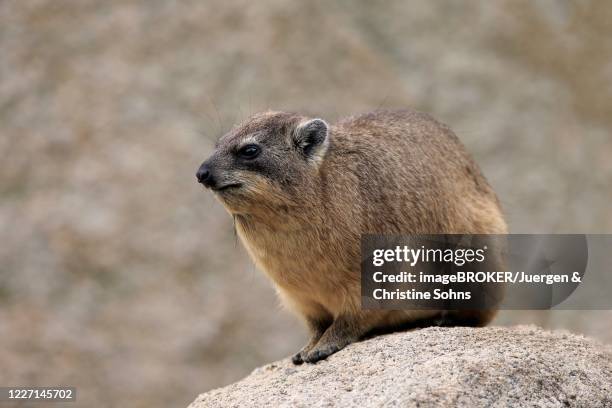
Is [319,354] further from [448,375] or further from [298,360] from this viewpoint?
[448,375]

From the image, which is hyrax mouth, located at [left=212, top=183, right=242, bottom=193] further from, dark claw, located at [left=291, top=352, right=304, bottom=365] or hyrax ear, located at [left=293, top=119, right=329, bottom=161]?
dark claw, located at [left=291, top=352, right=304, bottom=365]

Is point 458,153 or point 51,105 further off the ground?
point 51,105

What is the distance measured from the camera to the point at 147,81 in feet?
39.9

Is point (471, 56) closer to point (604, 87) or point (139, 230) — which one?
point (604, 87)

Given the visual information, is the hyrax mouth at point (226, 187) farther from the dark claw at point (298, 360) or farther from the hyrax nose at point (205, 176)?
the dark claw at point (298, 360)

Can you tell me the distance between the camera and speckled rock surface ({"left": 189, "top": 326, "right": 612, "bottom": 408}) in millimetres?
5387

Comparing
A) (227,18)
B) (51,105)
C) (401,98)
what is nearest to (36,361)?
(51,105)

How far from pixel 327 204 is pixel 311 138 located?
0.52 meters

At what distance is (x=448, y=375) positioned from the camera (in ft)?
17.8

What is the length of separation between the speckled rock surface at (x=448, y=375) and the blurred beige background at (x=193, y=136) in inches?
209

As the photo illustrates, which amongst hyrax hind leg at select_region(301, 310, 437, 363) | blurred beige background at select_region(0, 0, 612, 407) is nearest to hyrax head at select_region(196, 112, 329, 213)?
hyrax hind leg at select_region(301, 310, 437, 363)

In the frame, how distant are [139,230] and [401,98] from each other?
3849 millimetres

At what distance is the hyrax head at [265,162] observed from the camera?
6621mm

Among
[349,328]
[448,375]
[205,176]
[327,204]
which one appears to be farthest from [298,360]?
[448,375]
